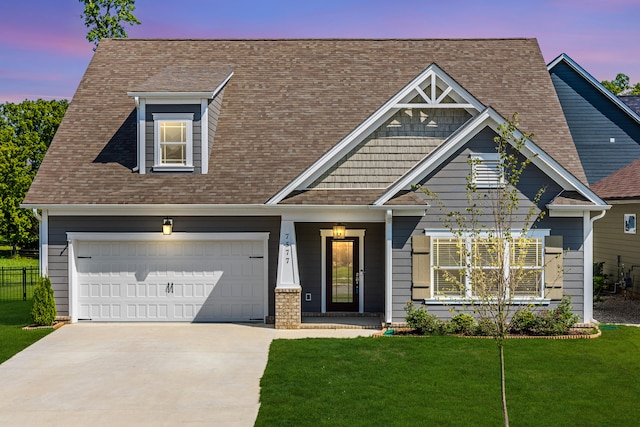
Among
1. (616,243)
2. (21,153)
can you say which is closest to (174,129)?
(616,243)

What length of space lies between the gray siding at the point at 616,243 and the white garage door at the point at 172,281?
40.2 ft

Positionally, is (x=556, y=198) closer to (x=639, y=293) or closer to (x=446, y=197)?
(x=446, y=197)

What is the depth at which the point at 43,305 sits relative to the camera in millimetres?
15828

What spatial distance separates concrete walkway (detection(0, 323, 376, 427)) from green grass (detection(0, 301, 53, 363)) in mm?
307

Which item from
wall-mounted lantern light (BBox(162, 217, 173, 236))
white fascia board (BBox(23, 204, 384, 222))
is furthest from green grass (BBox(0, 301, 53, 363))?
wall-mounted lantern light (BBox(162, 217, 173, 236))

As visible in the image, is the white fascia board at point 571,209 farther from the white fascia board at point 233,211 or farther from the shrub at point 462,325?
the white fascia board at point 233,211

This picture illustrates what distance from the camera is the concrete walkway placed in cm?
950

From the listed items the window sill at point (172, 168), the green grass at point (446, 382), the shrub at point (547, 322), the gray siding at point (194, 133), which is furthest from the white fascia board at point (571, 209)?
the window sill at point (172, 168)

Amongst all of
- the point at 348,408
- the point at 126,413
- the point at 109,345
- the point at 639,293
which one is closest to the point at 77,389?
the point at 126,413

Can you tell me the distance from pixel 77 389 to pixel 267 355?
12.2 ft

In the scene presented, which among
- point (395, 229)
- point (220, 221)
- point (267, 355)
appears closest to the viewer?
point (267, 355)

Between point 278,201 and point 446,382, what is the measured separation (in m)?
6.52

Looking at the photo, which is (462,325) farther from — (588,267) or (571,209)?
(571,209)

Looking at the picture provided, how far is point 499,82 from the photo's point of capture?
771 inches
